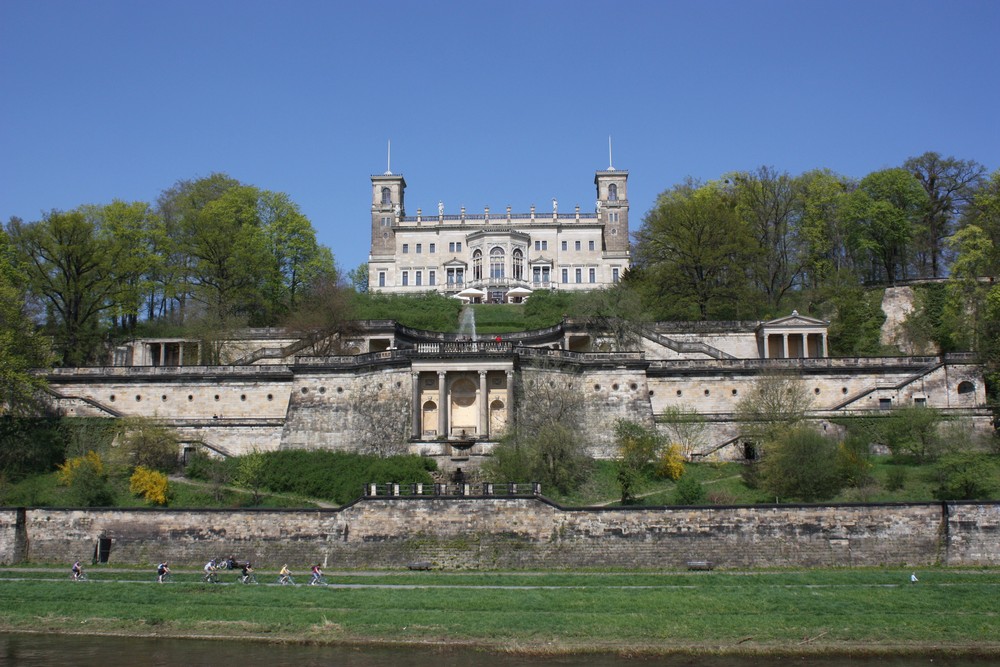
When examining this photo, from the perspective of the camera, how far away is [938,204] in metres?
68.8

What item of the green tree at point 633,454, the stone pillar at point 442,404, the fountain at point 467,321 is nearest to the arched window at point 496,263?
the fountain at point 467,321

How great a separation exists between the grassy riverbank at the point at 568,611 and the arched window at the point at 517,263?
55853 millimetres

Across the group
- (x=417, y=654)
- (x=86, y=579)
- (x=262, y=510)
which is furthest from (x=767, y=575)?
(x=86, y=579)

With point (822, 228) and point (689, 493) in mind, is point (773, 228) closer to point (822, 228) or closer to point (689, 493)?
point (822, 228)

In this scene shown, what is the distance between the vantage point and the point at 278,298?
2795 inches

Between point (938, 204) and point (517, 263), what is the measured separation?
33221 mm

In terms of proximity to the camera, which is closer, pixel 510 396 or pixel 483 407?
pixel 483 407

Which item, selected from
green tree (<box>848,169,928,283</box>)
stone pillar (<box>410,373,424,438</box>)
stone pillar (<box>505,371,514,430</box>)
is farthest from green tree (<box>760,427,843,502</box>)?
green tree (<box>848,169,928,283</box>)

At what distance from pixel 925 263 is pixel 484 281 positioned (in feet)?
108

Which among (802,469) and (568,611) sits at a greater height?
(802,469)

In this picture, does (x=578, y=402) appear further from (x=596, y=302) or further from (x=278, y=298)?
(x=278, y=298)

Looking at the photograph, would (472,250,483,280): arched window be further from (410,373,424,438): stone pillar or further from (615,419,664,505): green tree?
(615,419,664,505): green tree

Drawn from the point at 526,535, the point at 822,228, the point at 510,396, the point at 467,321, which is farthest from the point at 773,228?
the point at 526,535

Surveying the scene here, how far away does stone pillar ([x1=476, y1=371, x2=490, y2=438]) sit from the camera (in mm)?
47531
